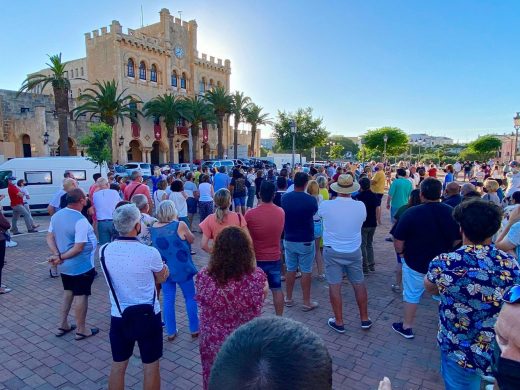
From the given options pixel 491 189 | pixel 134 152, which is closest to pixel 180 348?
pixel 491 189

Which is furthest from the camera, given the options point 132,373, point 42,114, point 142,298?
point 42,114

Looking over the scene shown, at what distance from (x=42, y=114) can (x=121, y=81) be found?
8914mm

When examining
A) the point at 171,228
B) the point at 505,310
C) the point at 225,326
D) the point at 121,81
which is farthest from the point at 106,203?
the point at 121,81

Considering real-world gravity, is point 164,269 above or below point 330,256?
above

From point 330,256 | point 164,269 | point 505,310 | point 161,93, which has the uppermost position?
point 161,93

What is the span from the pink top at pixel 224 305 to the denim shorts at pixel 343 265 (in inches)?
75.7

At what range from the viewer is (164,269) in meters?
2.89

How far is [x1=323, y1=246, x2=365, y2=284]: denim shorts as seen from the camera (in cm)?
416

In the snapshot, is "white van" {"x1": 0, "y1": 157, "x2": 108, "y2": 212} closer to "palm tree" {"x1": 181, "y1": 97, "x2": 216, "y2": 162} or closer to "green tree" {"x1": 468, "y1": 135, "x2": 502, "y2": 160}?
"palm tree" {"x1": 181, "y1": 97, "x2": 216, "y2": 162}

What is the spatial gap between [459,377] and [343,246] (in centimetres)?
198

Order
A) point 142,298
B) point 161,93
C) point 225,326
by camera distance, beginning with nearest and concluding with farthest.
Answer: point 225,326, point 142,298, point 161,93

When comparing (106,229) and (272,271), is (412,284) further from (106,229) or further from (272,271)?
(106,229)

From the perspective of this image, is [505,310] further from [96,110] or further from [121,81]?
[121,81]

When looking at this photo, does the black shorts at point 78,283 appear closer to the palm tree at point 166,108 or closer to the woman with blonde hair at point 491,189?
the woman with blonde hair at point 491,189
